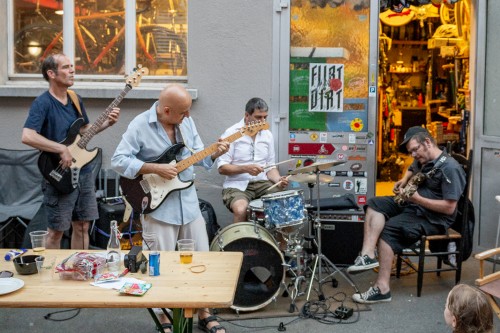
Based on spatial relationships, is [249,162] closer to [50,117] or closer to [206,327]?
[50,117]

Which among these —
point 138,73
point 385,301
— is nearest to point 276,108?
point 138,73

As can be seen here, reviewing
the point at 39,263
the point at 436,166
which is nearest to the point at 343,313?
the point at 436,166

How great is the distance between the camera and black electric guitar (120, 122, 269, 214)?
17.6 ft

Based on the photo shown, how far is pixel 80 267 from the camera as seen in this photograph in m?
4.22

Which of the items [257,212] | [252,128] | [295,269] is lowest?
[295,269]

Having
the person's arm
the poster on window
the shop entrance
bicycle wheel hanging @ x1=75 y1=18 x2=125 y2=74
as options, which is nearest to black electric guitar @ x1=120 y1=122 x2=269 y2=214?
the person's arm

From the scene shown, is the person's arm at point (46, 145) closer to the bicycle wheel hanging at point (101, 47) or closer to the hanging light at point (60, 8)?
the bicycle wheel hanging at point (101, 47)

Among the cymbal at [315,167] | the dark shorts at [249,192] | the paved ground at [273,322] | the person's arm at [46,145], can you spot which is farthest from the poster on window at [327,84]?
the person's arm at [46,145]

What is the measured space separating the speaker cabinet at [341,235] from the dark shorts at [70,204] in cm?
216

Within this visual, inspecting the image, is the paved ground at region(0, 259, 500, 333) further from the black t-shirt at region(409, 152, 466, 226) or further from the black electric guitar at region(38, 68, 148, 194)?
the black electric guitar at region(38, 68, 148, 194)

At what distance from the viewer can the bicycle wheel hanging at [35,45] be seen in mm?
7887

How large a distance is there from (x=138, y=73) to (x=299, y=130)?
207cm

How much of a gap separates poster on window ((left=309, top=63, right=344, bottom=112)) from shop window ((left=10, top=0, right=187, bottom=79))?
4.39 ft

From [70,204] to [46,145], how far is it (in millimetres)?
527
